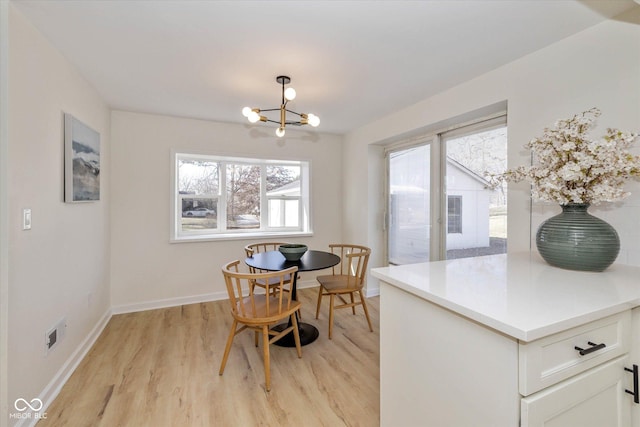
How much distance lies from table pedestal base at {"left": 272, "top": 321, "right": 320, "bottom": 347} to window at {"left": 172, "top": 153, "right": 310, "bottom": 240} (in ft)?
4.90

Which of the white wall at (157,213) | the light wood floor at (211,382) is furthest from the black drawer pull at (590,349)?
the white wall at (157,213)

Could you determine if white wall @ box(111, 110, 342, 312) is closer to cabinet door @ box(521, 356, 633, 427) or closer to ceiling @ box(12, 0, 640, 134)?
ceiling @ box(12, 0, 640, 134)

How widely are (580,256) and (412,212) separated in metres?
2.16

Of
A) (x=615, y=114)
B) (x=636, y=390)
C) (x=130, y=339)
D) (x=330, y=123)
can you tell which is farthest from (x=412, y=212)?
(x=130, y=339)

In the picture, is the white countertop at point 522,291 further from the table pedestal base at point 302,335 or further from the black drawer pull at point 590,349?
the table pedestal base at point 302,335

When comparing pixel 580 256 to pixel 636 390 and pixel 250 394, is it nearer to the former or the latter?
pixel 636 390

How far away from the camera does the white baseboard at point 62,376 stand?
1.59m

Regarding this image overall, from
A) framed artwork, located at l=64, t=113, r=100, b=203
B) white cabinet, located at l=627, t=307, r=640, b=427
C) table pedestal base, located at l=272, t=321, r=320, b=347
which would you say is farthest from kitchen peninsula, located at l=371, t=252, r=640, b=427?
framed artwork, located at l=64, t=113, r=100, b=203

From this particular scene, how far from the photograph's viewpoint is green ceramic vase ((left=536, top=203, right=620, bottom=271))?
4.29 ft

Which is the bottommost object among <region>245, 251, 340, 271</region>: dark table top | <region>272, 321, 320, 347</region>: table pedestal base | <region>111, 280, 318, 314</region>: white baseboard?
<region>272, 321, 320, 347</region>: table pedestal base

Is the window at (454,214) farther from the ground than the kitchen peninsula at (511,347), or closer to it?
farther from the ground

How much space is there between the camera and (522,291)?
3.55 feet

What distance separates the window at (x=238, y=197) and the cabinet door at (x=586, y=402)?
343cm

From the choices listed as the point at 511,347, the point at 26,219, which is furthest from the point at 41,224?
the point at 511,347
